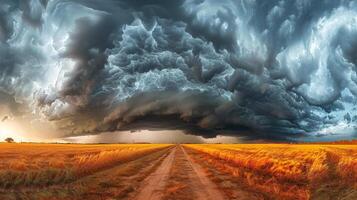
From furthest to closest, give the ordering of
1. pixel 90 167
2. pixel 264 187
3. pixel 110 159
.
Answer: pixel 110 159, pixel 90 167, pixel 264 187

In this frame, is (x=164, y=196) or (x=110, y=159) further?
(x=110, y=159)

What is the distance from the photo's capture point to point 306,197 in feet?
52.4

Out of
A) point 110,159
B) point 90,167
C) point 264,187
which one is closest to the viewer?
point 264,187

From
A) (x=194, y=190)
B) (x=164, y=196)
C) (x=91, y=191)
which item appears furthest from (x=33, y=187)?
(x=194, y=190)

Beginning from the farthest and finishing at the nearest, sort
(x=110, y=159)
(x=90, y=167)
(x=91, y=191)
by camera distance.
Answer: (x=110, y=159)
(x=90, y=167)
(x=91, y=191)

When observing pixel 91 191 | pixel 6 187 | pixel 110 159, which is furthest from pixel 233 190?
pixel 110 159

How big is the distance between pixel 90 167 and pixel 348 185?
1864 cm

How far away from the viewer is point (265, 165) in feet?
91.8

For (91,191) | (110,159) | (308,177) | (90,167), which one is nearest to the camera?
(91,191)

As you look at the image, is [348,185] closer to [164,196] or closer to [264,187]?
[264,187]

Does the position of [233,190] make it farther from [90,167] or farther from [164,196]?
[90,167]

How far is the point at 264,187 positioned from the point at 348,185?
167 inches

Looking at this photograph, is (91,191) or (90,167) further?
(90,167)

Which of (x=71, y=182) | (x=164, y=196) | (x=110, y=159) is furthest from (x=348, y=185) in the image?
(x=110, y=159)
